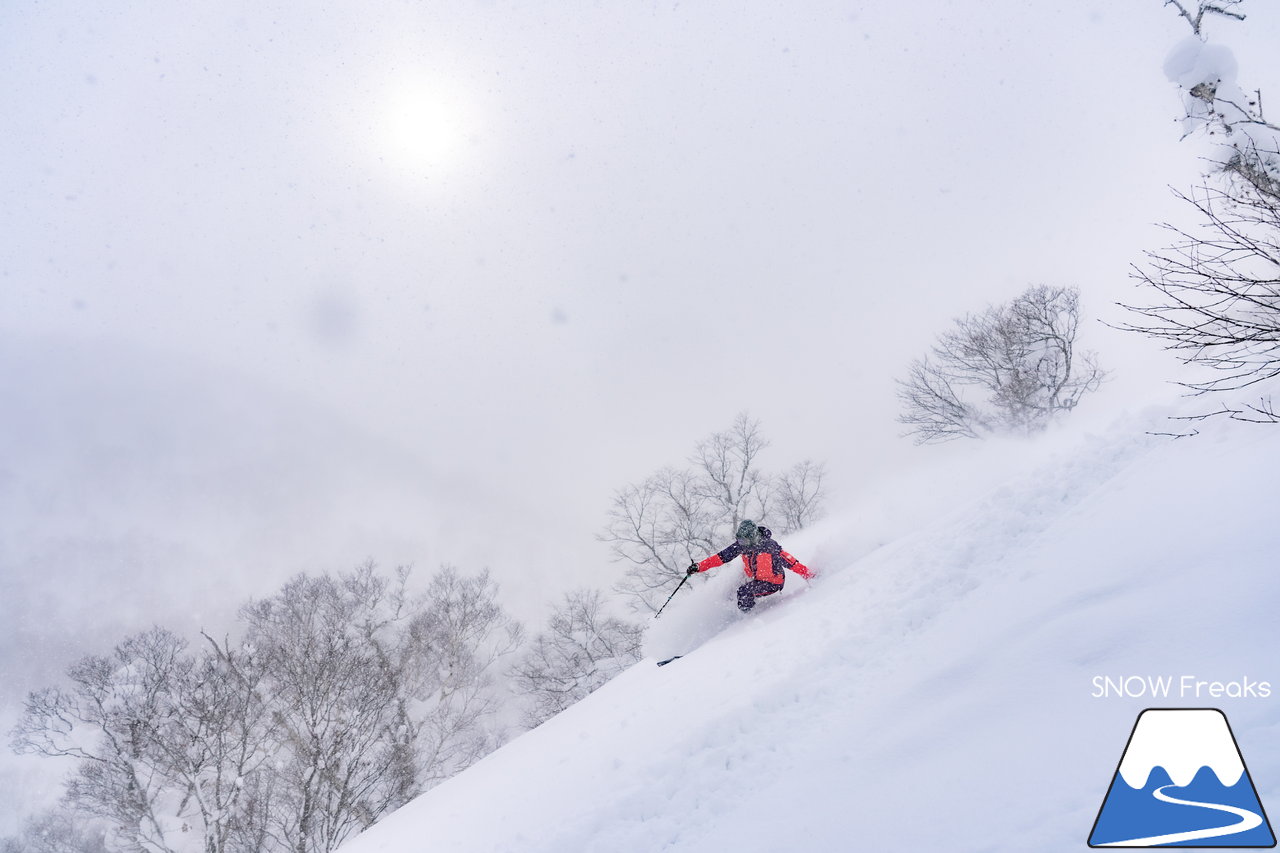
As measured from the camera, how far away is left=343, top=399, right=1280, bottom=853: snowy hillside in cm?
280

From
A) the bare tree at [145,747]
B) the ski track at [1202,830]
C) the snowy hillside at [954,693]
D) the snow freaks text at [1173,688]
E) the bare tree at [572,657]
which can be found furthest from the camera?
the bare tree at [572,657]

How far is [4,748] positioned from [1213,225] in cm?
5620

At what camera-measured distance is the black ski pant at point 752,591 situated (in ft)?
28.2

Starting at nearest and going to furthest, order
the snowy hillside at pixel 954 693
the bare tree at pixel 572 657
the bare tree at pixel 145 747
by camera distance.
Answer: the snowy hillside at pixel 954 693 → the bare tree at pixel 145 747 → the bare tree at pixel 572 657

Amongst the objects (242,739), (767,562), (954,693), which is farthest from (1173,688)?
(242,739)

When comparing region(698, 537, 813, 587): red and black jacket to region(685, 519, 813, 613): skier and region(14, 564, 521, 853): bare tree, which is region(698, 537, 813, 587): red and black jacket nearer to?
region(685, 519, 813, 613): skier

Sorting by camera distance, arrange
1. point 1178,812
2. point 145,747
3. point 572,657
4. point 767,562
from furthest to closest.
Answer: point 572,657 < point 145,747 < point 767,562 < point 1178,812

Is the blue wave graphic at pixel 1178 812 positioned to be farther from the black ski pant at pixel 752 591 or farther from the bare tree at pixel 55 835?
the bare tree at pixel 55 835

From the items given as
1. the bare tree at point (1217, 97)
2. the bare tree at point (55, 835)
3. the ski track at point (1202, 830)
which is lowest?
the ski track at point (1202, 830)

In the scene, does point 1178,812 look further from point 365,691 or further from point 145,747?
point 145,747

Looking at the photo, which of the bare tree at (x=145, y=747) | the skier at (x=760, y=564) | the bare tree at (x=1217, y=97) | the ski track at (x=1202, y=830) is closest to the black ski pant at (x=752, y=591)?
the skier at (x=760, y=564)

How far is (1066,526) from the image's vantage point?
5973 millimetres

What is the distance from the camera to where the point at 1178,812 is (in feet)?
7.88

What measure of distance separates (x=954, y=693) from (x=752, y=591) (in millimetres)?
4907
